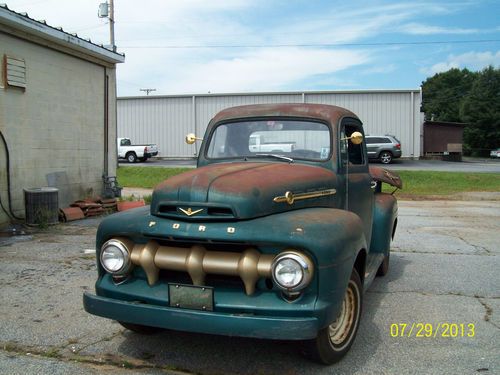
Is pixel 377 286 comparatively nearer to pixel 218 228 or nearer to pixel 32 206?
pixel 218 228

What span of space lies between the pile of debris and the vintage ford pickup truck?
6.92 meters

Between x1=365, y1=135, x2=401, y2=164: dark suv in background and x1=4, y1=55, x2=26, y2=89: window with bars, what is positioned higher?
x1=4, y1=55, x2=26, y2=89: window with bars

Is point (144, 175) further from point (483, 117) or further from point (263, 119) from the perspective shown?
point (483, 117)

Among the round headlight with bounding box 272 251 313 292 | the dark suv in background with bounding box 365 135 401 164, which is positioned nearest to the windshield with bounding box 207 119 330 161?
the round headlight with bounding box 272 251 313 292

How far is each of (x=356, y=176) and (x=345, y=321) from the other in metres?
1.62

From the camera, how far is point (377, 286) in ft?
19.8

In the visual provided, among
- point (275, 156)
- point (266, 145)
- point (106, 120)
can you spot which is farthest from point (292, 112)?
point (106, 120)

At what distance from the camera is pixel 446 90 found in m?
96.6

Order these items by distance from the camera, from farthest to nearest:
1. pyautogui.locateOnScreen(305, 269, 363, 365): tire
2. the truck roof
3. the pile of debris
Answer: the pile of debris
the truck roof
pyautogui.locateOnScreen(305, 269, 363, 365): tire

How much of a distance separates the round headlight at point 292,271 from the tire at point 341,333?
1.53 ft

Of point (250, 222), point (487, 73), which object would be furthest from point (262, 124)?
point (487, 73)

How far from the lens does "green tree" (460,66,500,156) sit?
6300 cm

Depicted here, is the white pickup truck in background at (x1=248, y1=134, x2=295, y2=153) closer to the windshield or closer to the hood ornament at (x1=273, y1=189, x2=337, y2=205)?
the windshield

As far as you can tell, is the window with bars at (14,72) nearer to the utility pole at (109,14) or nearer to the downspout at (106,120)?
the downspout at (106,120)
